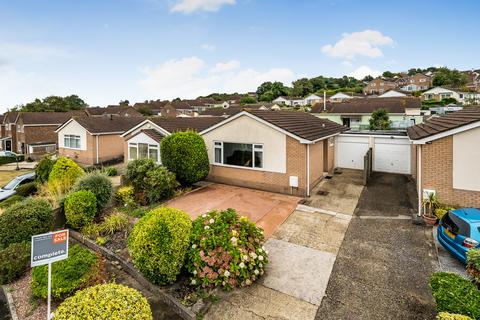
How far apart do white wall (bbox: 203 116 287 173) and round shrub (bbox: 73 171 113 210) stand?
21.5 ft

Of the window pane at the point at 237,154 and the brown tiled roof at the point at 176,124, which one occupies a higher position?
the brown tiled roof at the point at 176,124

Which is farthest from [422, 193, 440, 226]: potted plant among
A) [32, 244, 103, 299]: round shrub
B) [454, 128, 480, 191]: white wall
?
[32, 244, 103, 299]: round shrub

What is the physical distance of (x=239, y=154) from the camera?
49.3 feet

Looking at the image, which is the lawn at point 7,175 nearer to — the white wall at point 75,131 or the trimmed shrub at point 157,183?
the white wall at point 75,131

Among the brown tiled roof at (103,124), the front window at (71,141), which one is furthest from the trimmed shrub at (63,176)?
the front window at (71,141)

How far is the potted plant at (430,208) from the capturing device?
30.6 feet

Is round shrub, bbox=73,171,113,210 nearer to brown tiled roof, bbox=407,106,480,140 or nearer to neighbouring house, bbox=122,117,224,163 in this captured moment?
neighbouring house, bbox=122,117,224,163

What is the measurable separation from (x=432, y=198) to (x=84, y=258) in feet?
37.7

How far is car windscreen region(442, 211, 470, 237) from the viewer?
6.56 meters

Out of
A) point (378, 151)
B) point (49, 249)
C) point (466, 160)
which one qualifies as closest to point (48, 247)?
point (49, 249)

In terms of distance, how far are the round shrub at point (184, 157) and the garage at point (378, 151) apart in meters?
10.4

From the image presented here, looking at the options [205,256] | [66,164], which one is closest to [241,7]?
[66,164]

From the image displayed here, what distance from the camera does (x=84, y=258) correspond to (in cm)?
682

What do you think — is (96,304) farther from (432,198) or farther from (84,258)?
(432,198)
